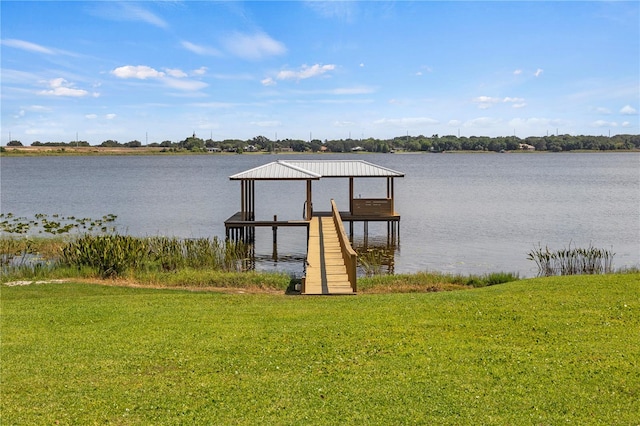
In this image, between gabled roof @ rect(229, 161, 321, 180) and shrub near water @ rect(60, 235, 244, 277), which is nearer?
shrub near water @ rect(60, 235, 244, 277)

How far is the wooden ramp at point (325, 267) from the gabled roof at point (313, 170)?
4.50m

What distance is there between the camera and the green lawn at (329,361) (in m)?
6.24

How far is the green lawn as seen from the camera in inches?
246

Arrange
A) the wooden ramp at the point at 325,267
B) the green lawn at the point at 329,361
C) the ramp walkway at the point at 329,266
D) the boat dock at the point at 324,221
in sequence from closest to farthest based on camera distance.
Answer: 1. the green lawn at the point at 329,361
2. the ramp walkway at the point at 329,266
3. the wooden ramp at the point at 325,267
4. the boat dock at the point at 324,221

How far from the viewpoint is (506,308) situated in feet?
33.2

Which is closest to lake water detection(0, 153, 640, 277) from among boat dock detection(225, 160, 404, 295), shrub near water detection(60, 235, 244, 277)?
boat dock detection(225, 160, 404, 295)

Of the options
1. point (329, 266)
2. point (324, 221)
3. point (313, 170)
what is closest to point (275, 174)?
point (324, 221)

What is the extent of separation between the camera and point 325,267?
16.4 m

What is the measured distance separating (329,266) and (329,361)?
8937 millimetres

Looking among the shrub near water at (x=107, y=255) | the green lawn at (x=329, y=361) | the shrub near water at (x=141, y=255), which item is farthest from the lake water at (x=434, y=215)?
the green lawn at (x=329, y=361)

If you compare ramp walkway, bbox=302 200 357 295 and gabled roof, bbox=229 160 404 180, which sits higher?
gabled roof, bbox=229 160 404 180

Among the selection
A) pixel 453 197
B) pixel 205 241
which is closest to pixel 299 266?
pixel 205 241

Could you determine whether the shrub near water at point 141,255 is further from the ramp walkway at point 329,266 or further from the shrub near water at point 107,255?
the ramp walkway at point 329,266

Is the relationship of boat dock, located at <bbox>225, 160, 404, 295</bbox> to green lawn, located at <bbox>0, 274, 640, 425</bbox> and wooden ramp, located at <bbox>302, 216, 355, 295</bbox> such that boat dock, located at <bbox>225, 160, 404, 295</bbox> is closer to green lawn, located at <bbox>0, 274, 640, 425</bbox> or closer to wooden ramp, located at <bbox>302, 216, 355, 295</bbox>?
wooden ramp, located at <bbox>302, 216, 355, 295</bbox>
